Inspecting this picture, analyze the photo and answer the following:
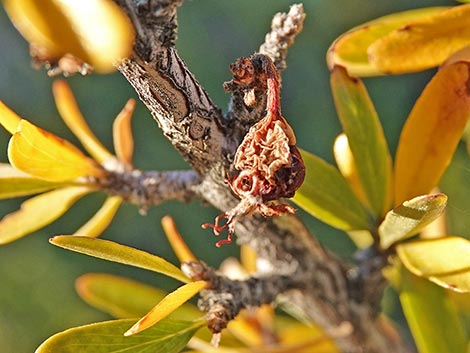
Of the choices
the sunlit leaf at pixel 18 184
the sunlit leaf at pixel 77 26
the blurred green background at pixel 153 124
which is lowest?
the blurred green background at pixel 153 124

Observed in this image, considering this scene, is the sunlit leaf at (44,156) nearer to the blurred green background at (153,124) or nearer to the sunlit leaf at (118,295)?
the sunlit leaf at (118,295)

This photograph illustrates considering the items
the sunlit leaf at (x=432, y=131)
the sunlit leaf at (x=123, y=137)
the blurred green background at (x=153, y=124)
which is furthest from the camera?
the blurred green background at (x=153, y=124)

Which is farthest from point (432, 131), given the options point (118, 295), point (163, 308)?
point (118, 295)

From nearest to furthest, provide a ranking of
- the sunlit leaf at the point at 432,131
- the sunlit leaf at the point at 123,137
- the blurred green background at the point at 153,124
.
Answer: the sunlit leaf at the point at 432,131
the sunlit leaf at the point at 123,137
the blurred green background at the point at 153,124

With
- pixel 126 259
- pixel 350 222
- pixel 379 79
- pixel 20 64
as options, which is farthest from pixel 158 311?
pixel 20 64

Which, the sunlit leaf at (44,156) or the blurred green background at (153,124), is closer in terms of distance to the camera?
the sunlit leaf at (44,156)

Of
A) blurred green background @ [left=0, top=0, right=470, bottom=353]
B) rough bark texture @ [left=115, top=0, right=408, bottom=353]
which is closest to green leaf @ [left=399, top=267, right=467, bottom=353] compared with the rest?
rough bark texture @ [left=115, top=0, right=408, bottom=353]

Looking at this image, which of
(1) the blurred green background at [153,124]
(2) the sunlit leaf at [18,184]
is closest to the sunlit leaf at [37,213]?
(2) the sunlit leaf at [18,184]

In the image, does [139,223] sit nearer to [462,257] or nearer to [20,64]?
[20,64]
